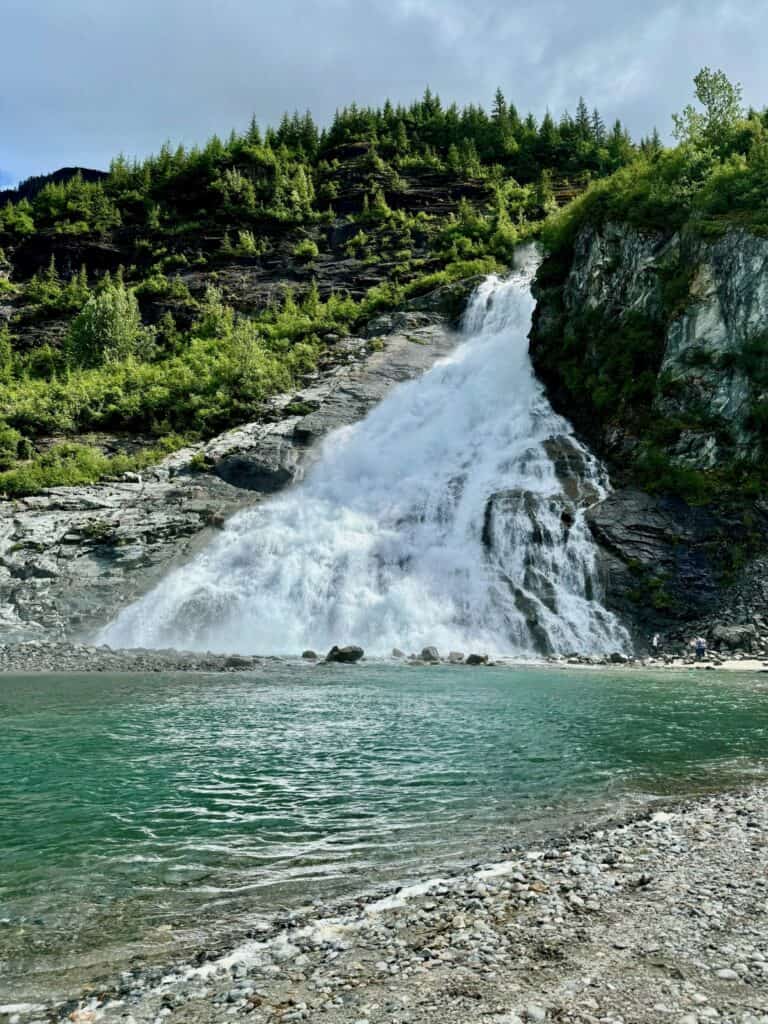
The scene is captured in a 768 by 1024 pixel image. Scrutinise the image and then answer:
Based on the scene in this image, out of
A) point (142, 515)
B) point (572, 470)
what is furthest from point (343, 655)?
point (572, 470)

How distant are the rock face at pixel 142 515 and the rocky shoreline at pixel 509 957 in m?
28.7

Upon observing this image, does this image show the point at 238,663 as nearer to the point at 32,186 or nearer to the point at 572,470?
the point at 572,470

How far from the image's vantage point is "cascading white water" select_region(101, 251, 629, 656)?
30281 mm

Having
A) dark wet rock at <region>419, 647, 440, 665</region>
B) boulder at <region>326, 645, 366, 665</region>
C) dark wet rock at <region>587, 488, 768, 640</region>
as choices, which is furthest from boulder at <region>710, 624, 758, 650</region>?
boulder at <region>326, 645, 366, 665</region>

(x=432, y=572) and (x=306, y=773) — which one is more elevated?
(x=432, y=572)

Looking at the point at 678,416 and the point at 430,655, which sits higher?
the point at 678,416

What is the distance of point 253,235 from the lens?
274ft

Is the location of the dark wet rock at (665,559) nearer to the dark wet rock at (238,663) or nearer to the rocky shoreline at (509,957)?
the dark wet rock at (238,663)

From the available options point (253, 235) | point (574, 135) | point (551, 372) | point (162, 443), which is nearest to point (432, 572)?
point (551, 372)

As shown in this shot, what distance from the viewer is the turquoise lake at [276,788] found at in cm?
623

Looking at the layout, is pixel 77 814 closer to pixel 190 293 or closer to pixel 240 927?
pixel 240 927

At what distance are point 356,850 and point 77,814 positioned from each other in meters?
4.15

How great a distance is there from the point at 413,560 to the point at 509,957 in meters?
29.0

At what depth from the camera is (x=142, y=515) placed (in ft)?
124
